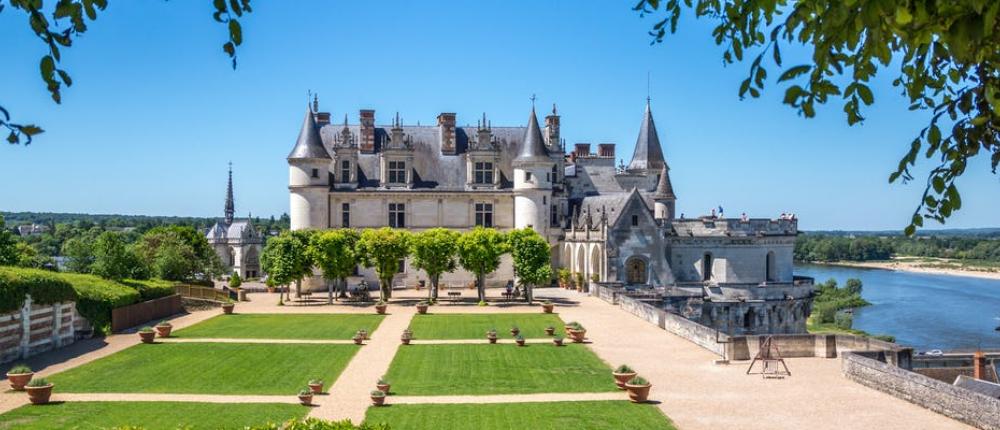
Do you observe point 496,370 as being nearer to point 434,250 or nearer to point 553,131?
point 434,250

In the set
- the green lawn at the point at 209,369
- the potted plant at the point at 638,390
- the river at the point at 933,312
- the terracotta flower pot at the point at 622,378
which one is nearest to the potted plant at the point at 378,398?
the green lawn at the point at 209,369

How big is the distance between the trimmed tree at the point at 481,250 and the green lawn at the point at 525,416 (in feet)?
77.6

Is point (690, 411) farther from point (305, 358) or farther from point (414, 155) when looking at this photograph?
point (414, 155)

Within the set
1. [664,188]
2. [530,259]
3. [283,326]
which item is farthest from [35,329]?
[664,188]

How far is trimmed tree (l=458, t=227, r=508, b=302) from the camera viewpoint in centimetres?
4300

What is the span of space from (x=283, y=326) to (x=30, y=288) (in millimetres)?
9574

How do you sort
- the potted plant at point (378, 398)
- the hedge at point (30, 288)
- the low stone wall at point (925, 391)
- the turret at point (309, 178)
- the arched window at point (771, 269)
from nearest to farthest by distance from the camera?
the low stone wall at point (925, 391), the potted plant at point (378, 398), the hedge at point (30, 288), the arched window at point (771, 269), the turret at point (309, 178)

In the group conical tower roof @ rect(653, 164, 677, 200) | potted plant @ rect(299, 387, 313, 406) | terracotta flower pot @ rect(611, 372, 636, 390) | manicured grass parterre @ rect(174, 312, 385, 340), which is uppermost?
conical tower roof @ rect(653, 164, 677, 200)

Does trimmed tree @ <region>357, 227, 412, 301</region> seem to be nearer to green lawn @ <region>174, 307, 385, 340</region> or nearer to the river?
green lawn @ <region>174, 307, 385, 340</region>

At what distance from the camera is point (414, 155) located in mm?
53094

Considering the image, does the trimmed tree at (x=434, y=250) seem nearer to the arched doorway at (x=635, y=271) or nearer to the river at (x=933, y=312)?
the arched doorway at (x=635, y=271)

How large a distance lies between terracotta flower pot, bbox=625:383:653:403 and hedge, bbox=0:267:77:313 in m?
19.4

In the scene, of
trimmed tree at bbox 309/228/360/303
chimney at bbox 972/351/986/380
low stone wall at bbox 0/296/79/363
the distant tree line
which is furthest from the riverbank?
low stone wall at bbox 0/296/79/363

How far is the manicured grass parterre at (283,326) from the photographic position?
3158 centimetres
